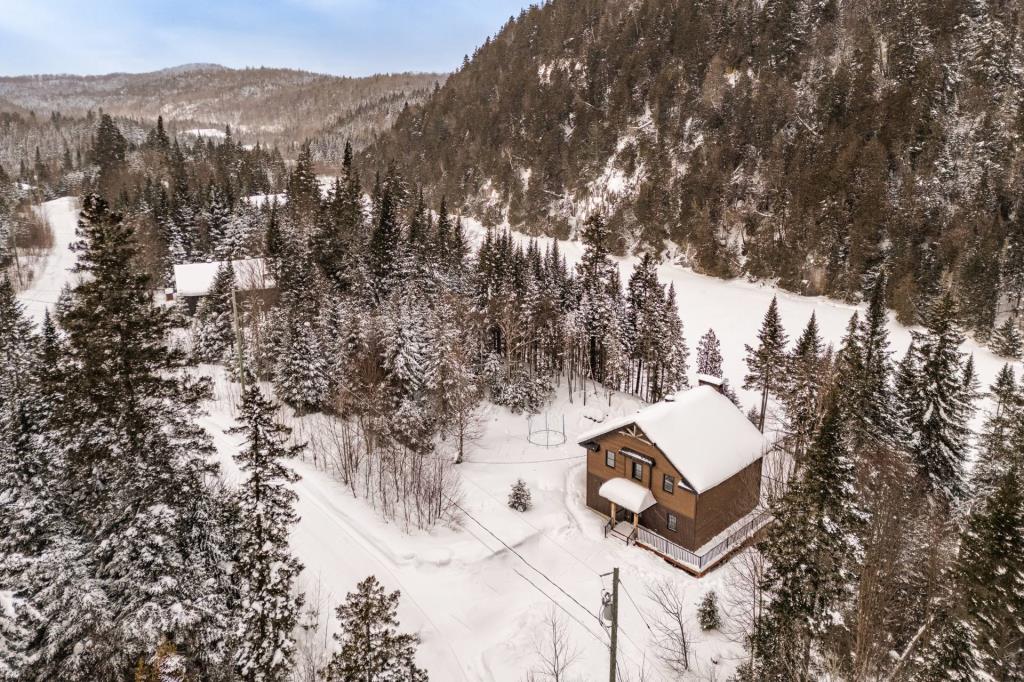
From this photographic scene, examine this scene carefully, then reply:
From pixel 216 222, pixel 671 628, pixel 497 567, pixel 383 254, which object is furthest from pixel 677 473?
pixel 216 222

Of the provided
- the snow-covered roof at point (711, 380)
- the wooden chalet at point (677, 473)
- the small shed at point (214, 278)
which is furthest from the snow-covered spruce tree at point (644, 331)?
the small shed at point (214, 278)

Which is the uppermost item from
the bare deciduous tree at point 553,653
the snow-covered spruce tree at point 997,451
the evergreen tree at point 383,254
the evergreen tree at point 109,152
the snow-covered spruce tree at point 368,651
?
the evergreen tree at point 109,152

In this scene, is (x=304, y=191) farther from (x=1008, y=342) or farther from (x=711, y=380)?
(x=1008, y=342)

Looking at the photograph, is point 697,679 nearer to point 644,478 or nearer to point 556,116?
point 644,478

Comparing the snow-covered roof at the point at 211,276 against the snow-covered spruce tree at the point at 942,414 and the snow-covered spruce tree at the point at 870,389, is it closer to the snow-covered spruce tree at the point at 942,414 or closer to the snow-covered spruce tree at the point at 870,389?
the snow-covered spruce tree at the point at 870,389

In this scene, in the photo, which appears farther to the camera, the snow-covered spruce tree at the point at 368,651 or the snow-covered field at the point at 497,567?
the snow-covered field at the point at 497,567

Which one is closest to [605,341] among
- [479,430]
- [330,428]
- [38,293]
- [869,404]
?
[479,430]

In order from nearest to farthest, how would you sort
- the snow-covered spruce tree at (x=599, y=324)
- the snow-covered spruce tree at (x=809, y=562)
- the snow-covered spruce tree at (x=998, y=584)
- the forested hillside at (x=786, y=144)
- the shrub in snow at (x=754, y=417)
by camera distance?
the snow-covered spruce tree at (x=998, y=584) < the snow-covered spruce tree at (x=809, y=562) < the shrub in snow at (x=754, y=417) < the snow-covered spruce tree at (x=599, y=324) < the forested hillside at (x=786, y=144)

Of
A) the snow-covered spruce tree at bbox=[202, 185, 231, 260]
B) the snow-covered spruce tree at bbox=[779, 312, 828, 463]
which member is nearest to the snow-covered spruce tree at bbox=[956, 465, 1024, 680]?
the snow-covered spruce tree at bbox=[779, 312, 828, 463]
